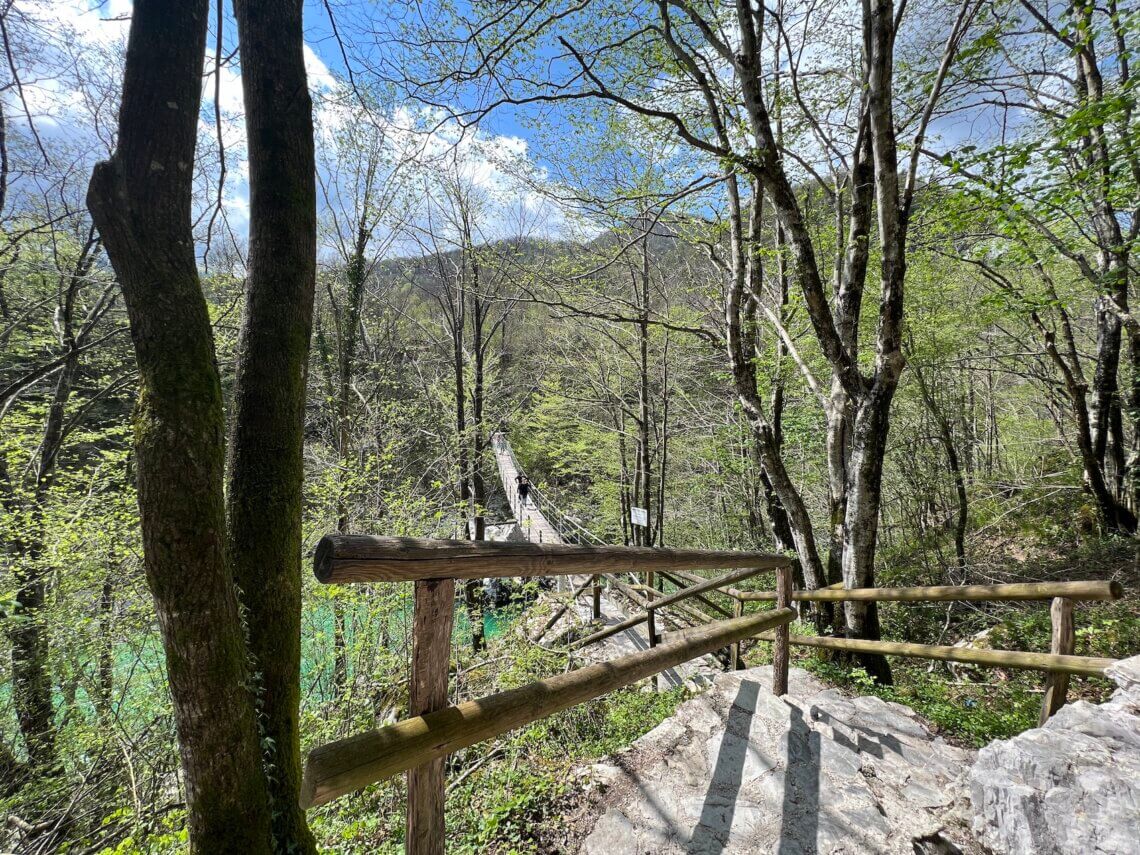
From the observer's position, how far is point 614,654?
6484 millimetres

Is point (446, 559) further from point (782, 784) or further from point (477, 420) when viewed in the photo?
point (477, 420)

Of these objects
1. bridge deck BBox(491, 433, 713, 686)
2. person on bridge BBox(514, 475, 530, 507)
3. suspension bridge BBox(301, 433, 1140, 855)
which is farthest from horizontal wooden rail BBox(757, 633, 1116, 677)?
person on bridge BBox(514, 475, 530, 507)

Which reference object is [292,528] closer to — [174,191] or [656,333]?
[174,191]

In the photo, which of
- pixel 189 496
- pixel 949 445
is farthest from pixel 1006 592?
pixel 949 445

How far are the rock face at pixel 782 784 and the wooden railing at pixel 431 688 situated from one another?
69 cm

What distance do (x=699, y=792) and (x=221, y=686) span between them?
6.35ft

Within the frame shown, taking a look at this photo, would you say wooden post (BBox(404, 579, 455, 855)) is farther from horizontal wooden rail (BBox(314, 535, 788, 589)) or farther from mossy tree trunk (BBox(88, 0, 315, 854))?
mossy tree trunk (BBox(88, 0, 315, 854))

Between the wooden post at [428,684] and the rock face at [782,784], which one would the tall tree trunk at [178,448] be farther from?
the rock face at [782,784]

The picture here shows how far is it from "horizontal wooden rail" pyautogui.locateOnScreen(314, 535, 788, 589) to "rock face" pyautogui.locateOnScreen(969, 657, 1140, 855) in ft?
4.61

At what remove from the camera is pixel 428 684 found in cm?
129

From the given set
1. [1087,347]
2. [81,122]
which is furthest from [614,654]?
[1087,347]

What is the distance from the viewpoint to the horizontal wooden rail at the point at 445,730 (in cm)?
105

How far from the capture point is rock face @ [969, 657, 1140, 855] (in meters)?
1.36

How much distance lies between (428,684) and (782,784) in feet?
5.82
